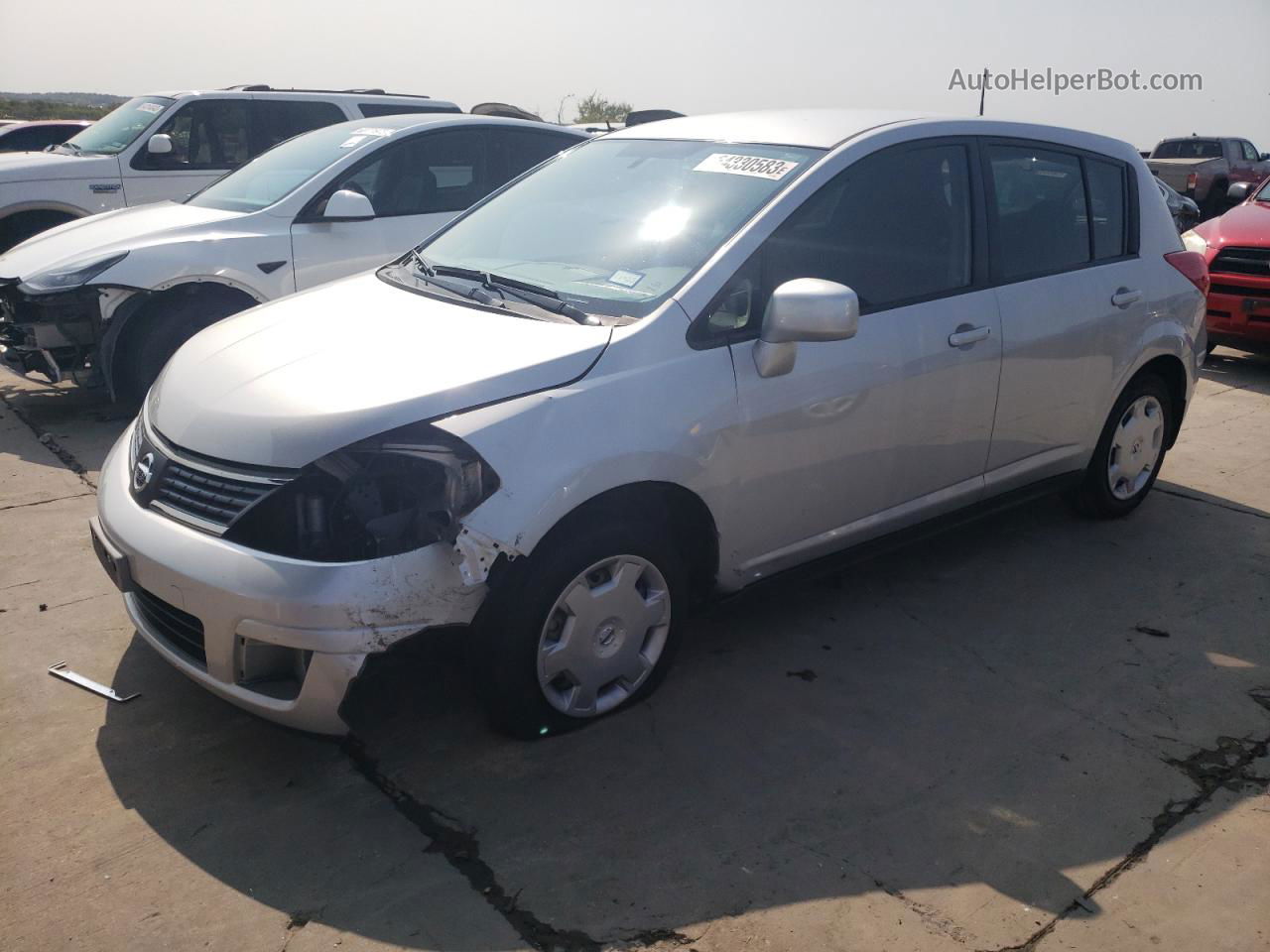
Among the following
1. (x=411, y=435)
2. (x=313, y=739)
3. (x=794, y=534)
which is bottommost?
(x=313, y=739)

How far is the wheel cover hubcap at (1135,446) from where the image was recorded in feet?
16.6

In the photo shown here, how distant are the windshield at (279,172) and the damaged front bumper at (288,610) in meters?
4.18

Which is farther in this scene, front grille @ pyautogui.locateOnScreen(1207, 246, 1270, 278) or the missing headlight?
front grille @ pyautogui.locateOnScreen(1207, 246, 1270, 278)

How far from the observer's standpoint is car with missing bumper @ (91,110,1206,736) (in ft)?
9.52

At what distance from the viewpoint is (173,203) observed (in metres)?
7.19

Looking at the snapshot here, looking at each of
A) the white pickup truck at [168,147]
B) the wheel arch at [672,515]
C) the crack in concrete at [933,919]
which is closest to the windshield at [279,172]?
the white pickup truck at [168,147]

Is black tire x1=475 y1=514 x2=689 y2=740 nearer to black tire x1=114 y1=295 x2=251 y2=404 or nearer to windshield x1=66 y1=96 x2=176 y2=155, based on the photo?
black tire x1=114 y1=295 x2=251 y2=404

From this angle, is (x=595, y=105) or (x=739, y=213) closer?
(x=739, y=213)

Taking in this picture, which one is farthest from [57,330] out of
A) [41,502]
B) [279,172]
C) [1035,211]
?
[1035,211]

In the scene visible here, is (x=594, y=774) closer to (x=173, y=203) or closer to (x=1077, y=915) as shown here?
(x=1077, y=915)

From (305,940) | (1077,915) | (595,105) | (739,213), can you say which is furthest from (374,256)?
(595,105)

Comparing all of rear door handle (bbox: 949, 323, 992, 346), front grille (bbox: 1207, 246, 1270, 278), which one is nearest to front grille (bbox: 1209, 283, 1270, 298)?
front grille (bbox: 1207, 246, 1270, 278)

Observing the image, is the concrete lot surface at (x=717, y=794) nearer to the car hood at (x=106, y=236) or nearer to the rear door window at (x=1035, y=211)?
the rear door window at (x=1035, y=211)

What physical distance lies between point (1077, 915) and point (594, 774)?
1.28 meters
